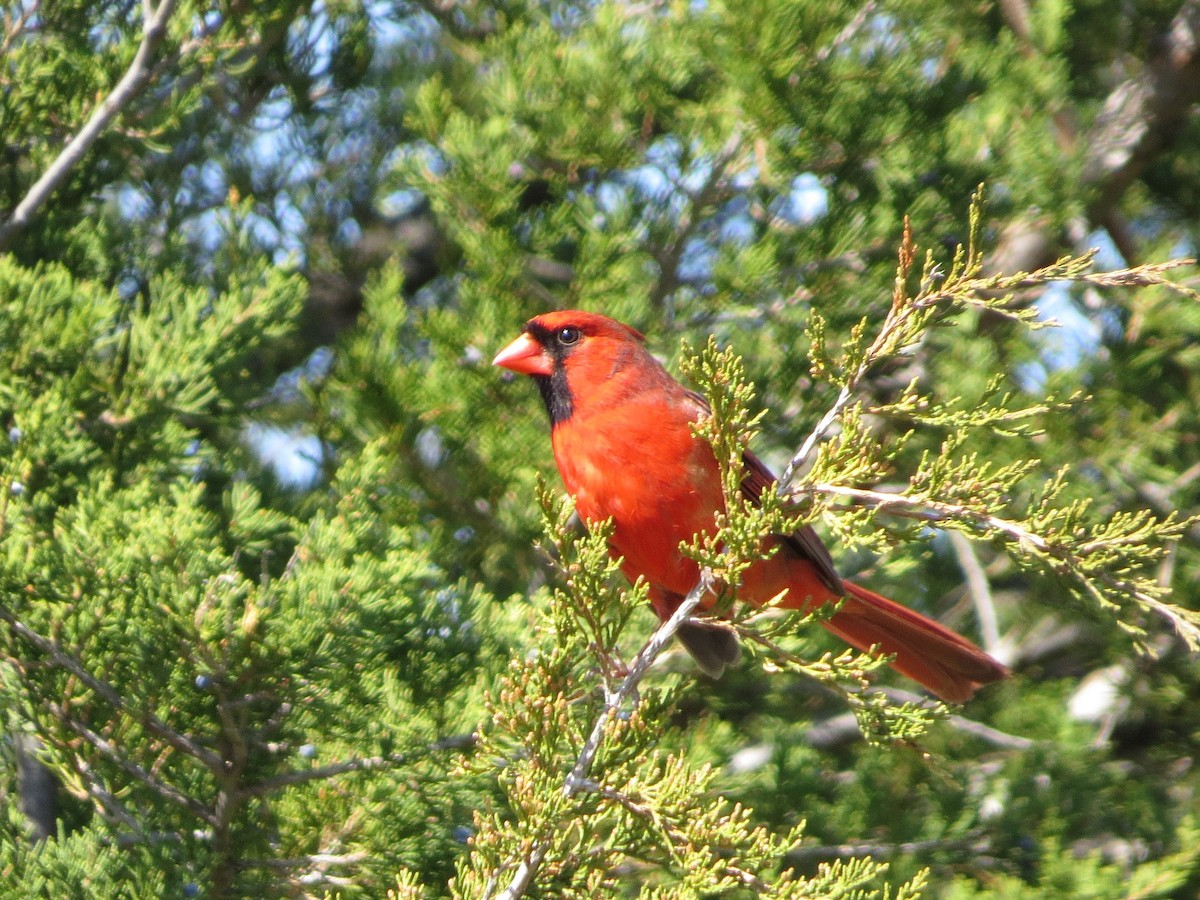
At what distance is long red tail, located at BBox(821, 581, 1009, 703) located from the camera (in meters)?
2.83

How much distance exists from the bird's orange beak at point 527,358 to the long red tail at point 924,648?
2.71ft

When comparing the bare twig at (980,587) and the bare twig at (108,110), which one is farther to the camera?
the bare twig at (980,587)

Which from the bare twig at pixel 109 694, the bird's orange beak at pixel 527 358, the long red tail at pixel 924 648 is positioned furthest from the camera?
the bird's orange beak at pixel 527 358

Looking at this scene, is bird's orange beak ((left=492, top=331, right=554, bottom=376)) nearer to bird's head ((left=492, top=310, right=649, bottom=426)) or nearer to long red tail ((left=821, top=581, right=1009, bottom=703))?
bird's head ((left=492, top=310, right=649, bottom=426))

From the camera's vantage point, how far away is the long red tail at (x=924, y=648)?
283cm

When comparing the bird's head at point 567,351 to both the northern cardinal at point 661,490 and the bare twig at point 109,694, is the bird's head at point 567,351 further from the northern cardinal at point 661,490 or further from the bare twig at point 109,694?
the bare twig at point 109,694

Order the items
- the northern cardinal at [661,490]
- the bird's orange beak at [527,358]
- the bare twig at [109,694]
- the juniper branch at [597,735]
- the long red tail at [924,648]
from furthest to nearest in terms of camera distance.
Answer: the bird's orange beak at [527,358] < the long red tail at [924,648] < the northern cardinal at [661,490] < the bare twig at [109,694] < the juniper branch at [597,735]

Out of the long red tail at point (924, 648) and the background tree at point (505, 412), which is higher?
the background tree at point (505, 412)

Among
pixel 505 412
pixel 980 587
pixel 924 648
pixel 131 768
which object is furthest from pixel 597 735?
pixel 980 587

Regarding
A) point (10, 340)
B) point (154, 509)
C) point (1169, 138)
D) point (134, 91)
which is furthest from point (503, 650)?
point (1169, 138)

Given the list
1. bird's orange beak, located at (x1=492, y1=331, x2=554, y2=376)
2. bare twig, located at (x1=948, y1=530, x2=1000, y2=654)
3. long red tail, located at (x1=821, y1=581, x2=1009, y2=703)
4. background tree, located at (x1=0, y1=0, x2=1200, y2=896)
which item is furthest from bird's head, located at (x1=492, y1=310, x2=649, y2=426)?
bare twig, located at (x1=948, y1=530, x2=1000, y2=654)

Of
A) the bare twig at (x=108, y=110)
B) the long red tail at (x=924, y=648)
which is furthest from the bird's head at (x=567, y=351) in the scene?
the bare twig at (x=108, y=110)

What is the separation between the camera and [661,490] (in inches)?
99.7

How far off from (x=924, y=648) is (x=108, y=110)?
2083mm
